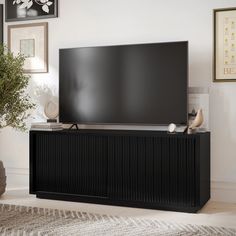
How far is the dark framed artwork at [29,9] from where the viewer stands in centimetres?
438

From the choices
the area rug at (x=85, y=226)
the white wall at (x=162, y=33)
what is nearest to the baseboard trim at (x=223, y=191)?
the white wall at (x=162, y=33)

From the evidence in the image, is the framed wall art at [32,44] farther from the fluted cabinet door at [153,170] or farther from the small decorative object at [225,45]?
the small decorative object at [225,45]

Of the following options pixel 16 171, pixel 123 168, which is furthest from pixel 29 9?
pixel 123 168

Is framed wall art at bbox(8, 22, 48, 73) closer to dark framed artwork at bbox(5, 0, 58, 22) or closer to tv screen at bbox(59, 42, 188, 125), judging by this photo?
dark framed artwork at bbox(5, 0, 58, 22)

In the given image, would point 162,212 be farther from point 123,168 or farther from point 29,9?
point 29,9

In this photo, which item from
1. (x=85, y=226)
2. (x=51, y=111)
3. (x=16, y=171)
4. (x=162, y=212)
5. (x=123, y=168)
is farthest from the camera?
(x=16, y=171)

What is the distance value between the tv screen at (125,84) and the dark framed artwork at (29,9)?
1.88 feet

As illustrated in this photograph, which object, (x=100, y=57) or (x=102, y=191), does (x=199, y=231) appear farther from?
(x=100, y=57)

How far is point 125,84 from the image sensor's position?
12.6 ft

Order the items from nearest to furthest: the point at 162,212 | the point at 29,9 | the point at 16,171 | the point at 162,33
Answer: the point at 162,212
the point at 162,33
the point at 29,9
the point at 16,171

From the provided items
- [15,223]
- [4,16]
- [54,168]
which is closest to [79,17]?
[4,16]

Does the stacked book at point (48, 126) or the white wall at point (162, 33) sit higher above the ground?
the white wall at point (162, 33)

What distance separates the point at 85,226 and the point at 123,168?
0.78 meters

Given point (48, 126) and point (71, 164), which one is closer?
point (71, 164)
